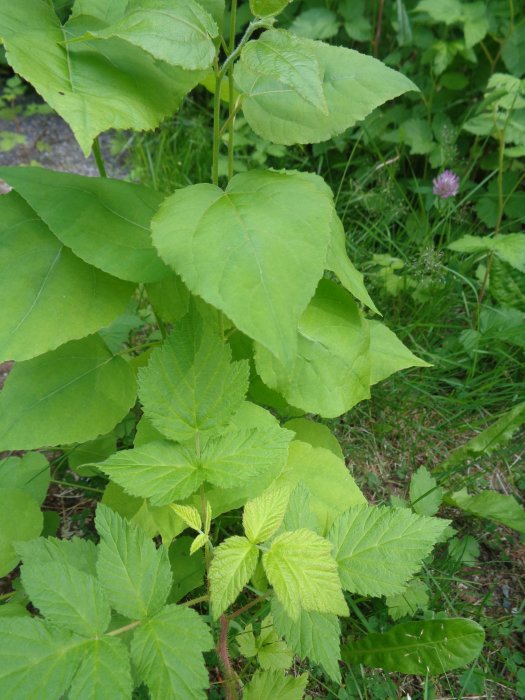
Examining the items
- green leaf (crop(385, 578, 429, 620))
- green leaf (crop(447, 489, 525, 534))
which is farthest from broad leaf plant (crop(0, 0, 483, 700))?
green leaf (crop(447, 489, 525, 534))

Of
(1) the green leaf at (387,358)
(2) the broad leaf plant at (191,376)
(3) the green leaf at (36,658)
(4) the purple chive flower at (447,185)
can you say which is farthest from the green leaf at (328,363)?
(4) the purple chive flower at (447,185)

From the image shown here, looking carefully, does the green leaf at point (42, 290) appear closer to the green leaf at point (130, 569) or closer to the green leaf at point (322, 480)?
the green leaf at point (130, 569)

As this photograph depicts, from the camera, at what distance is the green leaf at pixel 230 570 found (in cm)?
89

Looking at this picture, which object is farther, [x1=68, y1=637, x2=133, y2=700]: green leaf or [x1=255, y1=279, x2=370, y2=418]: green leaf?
[x1=255, y1=279, x2=370, y2=418]: green leaf

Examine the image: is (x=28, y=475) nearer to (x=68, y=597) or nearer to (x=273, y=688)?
(x=68, y=597)

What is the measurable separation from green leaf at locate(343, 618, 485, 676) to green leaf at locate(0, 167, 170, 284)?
878 millimetres

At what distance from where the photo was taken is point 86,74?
1011 millimetres

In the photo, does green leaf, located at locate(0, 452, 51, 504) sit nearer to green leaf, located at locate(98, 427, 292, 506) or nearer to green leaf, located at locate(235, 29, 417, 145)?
green leaf, located at locate(98, 427, 292, 506)

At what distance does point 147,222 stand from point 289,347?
20.7 inches

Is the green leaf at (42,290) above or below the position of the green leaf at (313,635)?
above

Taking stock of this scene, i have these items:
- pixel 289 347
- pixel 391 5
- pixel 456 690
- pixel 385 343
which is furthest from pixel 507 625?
pixel 391 5

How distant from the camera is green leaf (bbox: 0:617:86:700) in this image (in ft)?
2.63

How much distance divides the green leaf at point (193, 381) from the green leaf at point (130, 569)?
0.18m

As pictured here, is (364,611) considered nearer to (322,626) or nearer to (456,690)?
(456,690)
